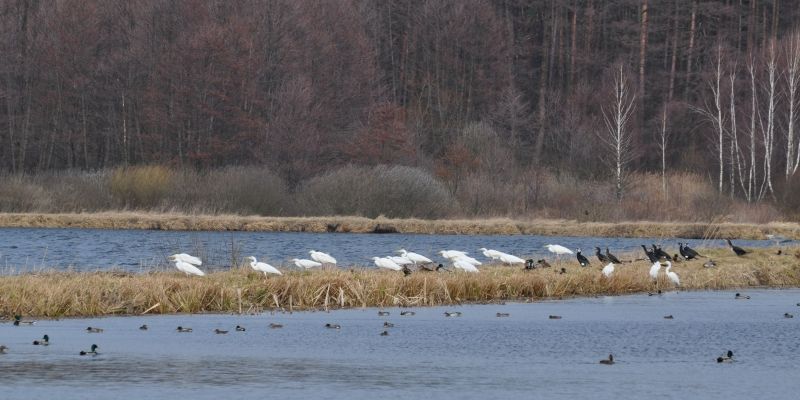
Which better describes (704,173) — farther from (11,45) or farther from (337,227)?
(11,45)

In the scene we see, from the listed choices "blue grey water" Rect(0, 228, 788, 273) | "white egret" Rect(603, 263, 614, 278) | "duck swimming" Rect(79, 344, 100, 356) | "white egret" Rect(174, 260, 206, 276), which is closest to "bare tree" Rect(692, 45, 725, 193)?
"blue grey water" Rect(0, 228, 788, 273)

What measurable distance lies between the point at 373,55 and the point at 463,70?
273 inches

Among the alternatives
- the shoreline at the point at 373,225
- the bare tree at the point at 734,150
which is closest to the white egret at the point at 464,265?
the shoreline at the point at 373,225

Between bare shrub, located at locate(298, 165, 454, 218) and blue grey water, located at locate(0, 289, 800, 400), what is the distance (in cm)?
3127

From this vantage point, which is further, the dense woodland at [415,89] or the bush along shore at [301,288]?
the dense woodland at [415,89]

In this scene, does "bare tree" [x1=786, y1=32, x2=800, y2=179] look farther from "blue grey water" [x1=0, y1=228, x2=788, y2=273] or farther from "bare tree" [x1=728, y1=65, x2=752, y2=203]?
"blue grey water" [x1=0, y1=228, x2=788, y2=273]

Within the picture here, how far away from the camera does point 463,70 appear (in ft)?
259

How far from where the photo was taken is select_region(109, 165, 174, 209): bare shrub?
59250 millimetres

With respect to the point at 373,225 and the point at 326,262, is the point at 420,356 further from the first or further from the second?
the point at 373,225

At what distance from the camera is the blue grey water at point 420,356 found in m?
17.0

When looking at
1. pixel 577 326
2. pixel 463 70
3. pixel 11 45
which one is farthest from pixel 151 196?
pixel 577 326

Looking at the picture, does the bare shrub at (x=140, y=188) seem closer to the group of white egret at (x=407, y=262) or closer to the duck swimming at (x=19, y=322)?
the group of white egret at (x=407, y=262)

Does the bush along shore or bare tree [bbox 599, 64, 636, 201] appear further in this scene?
bare tree [bbox 599, 64, 636, 201]

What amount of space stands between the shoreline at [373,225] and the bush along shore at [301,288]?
21.2 meters
